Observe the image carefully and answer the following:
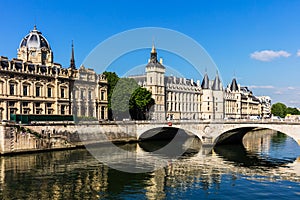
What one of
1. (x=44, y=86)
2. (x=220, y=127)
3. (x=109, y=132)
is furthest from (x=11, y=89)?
(x=220, y=127)

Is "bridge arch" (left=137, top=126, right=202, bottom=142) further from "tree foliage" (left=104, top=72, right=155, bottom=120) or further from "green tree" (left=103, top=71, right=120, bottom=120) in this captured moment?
"green tree" (left=103, top=71, right=120, bottom=120)

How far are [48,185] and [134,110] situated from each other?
62410 mm

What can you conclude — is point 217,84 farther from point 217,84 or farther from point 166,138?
point 166,138

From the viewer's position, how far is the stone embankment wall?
53812mm

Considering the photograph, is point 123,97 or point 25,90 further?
point 123,97

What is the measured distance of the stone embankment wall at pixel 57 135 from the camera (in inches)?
2119

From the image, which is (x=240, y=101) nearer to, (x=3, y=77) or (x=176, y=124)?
(x=176, y=124)

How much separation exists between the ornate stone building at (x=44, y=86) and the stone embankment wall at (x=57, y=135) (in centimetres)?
1184

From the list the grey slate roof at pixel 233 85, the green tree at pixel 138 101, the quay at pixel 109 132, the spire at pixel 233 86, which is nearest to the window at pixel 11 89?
the quay at pixel 109 132

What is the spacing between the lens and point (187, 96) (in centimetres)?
12875

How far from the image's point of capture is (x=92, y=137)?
6925 cm

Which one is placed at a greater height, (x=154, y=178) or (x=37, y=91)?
(x=37, y=91)

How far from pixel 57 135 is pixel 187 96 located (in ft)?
242

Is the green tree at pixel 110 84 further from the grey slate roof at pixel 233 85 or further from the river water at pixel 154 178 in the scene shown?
the grey slate roof at pixel 233 85
